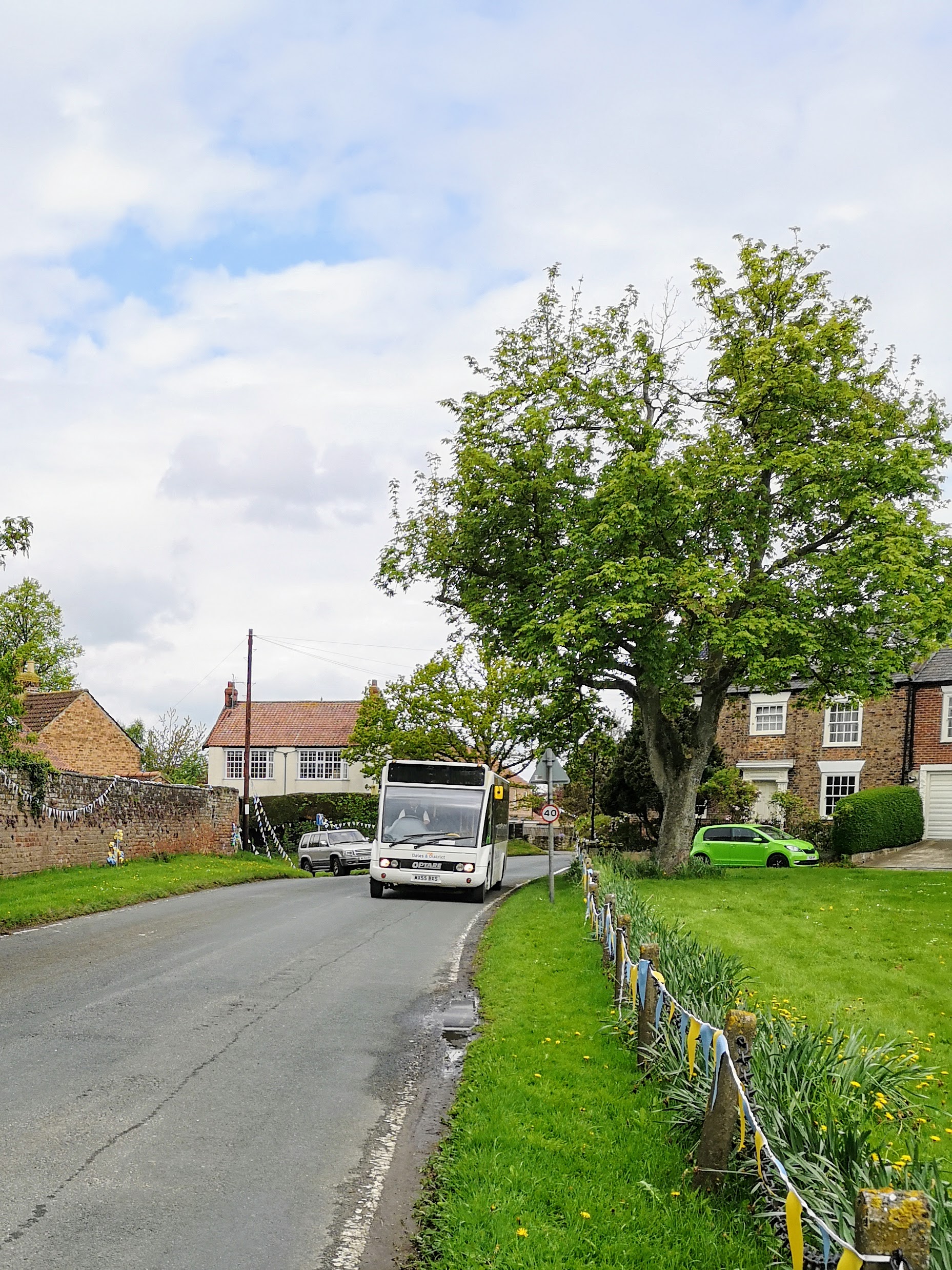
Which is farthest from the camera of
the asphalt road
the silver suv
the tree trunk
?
the silver suv

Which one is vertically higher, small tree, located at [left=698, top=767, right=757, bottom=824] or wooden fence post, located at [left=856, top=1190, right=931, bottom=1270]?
wooden fence post, located at [left=856, top=1190, right=931, bottom=1270]

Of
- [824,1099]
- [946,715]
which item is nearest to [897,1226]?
[824,1099]

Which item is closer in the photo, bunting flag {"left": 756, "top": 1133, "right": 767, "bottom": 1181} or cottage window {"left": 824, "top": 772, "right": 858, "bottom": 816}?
bunting flag {"left": 756, "top": 1133, "right": 767, "bottom": 1181}

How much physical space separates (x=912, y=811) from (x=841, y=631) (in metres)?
14.1

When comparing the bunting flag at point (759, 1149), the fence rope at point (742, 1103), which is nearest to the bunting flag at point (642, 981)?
the fence rope at point (742, 1103)

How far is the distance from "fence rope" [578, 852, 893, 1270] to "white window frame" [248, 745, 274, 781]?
201ft

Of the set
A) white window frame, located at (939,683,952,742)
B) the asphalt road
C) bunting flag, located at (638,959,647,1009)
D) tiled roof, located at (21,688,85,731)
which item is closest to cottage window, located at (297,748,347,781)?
tiled roof, located at (21,688,85,731)

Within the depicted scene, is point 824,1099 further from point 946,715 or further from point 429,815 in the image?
point 946,715

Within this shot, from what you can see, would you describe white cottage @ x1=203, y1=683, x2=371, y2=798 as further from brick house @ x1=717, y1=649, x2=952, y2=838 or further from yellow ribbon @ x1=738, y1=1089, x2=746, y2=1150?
yellow ribbon @ x1=738, y1=1089, x2=746, y2=1150

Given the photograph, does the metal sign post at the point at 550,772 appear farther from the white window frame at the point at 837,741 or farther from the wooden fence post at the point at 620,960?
the white window frame at the point at 837,741

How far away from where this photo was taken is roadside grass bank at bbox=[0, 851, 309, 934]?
17.8 meters

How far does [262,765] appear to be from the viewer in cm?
6906

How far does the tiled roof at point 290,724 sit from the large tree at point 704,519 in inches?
1690

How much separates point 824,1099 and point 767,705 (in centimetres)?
3629
